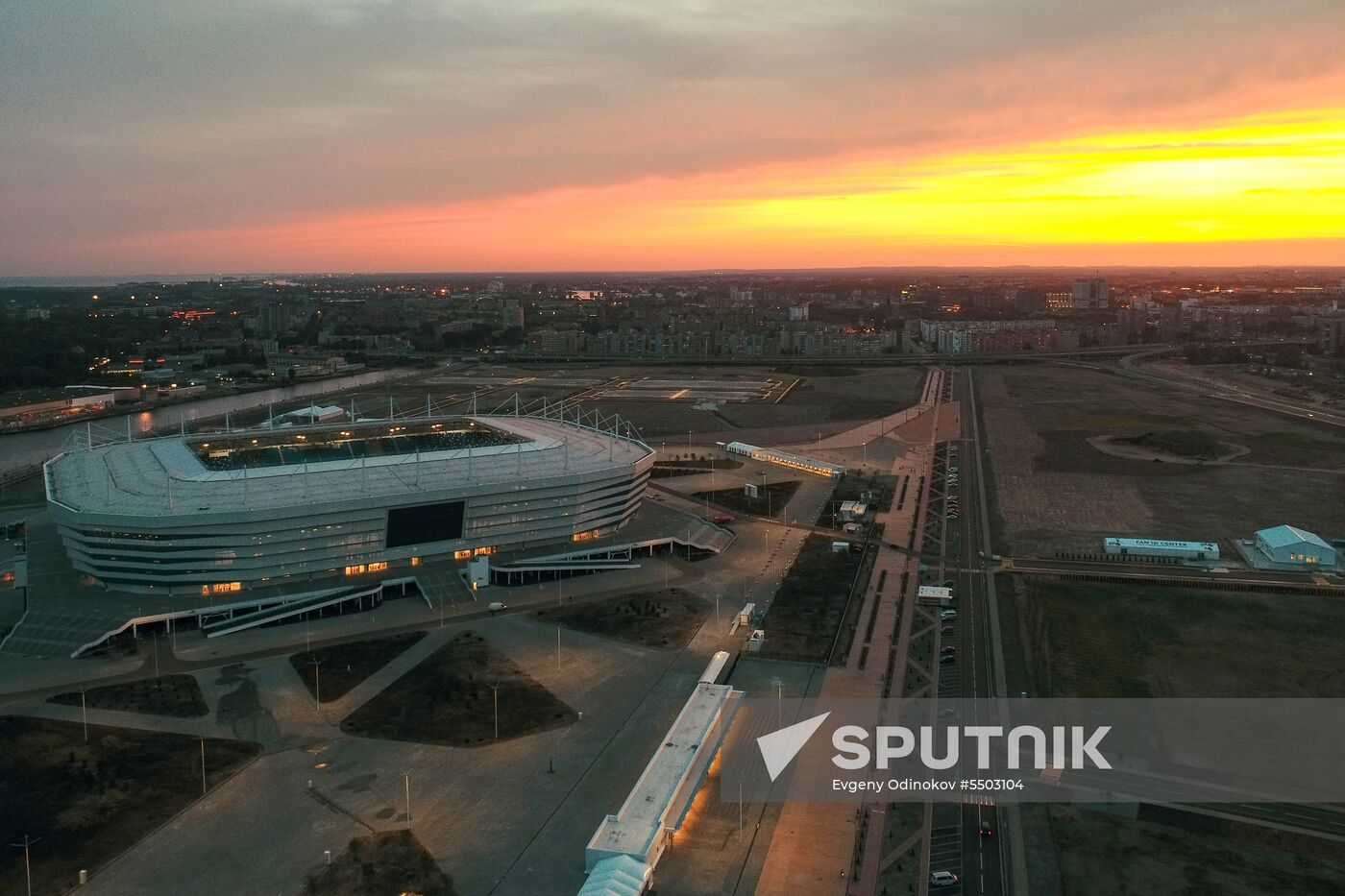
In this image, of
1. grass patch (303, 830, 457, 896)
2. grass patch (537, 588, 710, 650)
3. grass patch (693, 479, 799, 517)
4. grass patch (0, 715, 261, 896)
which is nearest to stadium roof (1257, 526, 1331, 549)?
grass patch (693, 479, 799, 517)

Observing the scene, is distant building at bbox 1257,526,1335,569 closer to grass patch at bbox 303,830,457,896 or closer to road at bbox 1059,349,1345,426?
grass patch at bbox 303,830,457,896

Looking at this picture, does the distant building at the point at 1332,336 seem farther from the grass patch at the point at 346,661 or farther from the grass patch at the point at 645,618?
the grass patch at the point at 346,661

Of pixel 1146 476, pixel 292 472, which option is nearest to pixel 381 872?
pixel 292 472

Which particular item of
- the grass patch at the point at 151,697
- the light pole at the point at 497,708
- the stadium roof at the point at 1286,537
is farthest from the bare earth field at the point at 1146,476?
the grass patch at the point at 151,697

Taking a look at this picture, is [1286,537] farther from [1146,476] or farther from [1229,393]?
[1229,393]

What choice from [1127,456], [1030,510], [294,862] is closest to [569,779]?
[294,862]

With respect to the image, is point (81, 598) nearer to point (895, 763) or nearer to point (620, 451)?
point (620, 451)
